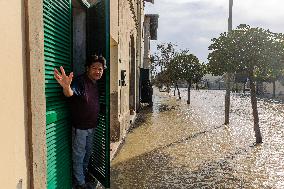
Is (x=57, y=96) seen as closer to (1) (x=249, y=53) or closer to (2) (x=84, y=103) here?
(2) (x=84, y=103)

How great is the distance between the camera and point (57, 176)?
3.86m

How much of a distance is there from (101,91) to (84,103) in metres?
0.73

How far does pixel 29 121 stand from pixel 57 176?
131cm

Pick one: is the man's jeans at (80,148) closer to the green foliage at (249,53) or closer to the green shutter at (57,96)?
the green shutter at (57,96)

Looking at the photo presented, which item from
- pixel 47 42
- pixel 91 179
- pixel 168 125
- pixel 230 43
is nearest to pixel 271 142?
pixel 230 43

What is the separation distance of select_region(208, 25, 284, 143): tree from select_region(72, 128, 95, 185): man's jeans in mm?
7246

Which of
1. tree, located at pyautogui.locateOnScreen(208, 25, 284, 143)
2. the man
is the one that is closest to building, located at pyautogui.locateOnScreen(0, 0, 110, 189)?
the man

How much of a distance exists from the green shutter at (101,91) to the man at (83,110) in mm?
250

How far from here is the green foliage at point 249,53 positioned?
33.4ft

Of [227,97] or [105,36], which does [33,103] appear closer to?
[105,36]

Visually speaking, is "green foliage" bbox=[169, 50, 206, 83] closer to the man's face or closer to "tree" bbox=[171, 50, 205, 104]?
"tree" bbox=[171, 50, 205, 104]

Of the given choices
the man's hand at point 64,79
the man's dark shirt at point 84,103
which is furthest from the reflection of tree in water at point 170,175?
the man's hand at point 64,79

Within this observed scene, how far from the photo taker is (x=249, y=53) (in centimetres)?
1044

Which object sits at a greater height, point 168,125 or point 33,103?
point 33,103
